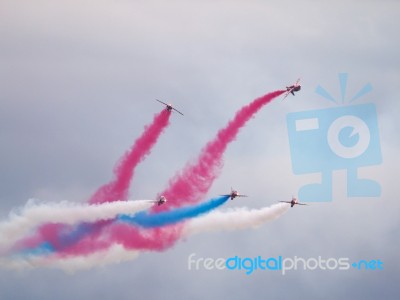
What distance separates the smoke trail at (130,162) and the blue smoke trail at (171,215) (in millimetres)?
2145

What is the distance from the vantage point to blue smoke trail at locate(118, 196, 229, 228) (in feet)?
310

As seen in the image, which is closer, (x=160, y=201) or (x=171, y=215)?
(x=160, y=201)

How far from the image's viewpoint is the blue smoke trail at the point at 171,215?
9456 cm

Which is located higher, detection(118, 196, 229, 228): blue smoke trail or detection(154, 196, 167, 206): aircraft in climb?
detection(154, 196, 167, 206): aircraft in climb

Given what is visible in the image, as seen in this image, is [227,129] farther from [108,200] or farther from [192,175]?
[108,200]

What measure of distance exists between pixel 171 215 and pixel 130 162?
584 cm

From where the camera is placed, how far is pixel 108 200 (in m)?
94.4

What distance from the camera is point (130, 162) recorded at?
95.1 meters

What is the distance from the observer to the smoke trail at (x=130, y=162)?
94.6 m

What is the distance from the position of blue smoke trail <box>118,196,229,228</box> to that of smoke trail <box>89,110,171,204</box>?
215 centimetres

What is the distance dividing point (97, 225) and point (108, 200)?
8.22ft

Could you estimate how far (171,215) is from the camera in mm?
95125

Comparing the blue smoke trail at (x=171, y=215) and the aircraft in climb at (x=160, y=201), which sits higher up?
the aircraft in climb at (x=160, y=201)

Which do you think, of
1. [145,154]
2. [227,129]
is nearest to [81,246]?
[145,154]
